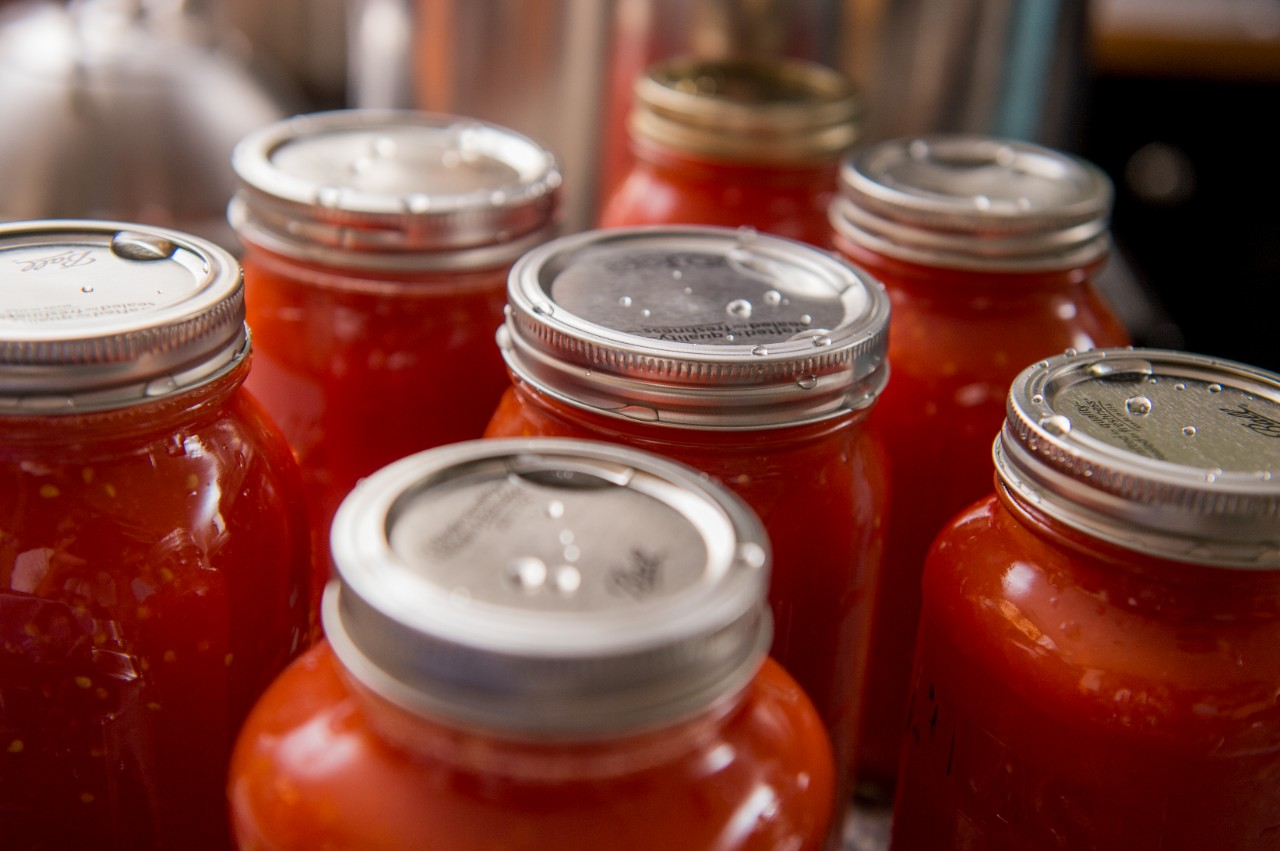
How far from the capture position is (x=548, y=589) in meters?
0.43

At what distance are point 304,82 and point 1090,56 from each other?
100 cm

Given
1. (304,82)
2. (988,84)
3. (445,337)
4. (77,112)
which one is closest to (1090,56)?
(988,84)

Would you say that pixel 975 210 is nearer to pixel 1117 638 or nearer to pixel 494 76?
pixel 1117 638

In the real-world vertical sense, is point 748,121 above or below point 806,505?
above

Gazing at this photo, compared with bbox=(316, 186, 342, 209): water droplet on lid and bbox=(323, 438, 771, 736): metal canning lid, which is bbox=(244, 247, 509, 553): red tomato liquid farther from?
bbox=(323, 438, 771, 736): metal canning lid

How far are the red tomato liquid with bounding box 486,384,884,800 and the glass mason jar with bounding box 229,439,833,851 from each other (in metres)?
0.11

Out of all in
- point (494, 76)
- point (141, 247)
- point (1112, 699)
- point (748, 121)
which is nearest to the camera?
point (1112, 699)

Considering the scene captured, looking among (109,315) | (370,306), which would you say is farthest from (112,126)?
(109,315)

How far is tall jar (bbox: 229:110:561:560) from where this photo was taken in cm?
70

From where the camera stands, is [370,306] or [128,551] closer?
[128,551]

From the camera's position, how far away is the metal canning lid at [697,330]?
0.57 m

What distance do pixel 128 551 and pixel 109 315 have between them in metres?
0.10

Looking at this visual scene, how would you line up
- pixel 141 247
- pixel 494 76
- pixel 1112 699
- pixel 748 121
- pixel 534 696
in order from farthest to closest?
pixel 494 76 < pixel 748 121 < pixel 141 247 < pixel 1112 699 < pixel 534 696

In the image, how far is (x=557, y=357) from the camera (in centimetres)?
59
